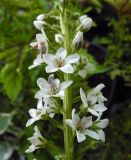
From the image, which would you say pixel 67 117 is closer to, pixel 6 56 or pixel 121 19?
pixel 6 56

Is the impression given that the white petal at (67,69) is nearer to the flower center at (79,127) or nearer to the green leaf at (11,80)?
the flower center at (79,127)

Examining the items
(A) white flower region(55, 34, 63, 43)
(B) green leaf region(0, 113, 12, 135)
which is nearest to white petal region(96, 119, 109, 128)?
(A) white flower region(55, 34, 63, 43)

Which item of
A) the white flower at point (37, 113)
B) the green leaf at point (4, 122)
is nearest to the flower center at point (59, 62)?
the white flower at point (37, 113)

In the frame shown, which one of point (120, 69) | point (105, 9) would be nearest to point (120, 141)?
point (120, 69)

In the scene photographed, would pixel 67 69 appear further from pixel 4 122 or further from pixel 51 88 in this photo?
pixel 4 122

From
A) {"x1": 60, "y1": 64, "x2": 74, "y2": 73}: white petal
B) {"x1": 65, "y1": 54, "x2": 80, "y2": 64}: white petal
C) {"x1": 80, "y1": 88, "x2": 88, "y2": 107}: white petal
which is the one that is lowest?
{"x1": 80, "y1": 88, "x2": 88, "y2": 107}: white petal

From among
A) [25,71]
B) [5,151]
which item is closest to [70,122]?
[25,71]

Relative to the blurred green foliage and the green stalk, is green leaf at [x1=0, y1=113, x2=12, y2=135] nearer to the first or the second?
the blurred green foliage
